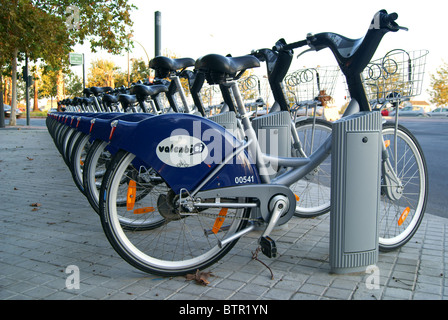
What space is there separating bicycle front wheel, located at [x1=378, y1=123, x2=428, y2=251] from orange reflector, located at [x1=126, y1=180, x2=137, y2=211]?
73.6 inches

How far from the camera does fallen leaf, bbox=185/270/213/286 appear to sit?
2.84 meters

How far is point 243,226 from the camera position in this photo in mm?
3086

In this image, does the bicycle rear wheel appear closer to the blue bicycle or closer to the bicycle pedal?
the blue bicycle

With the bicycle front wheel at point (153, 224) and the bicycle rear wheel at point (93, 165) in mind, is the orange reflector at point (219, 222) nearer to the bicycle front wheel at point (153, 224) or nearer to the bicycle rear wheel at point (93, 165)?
the bicycle front wheel at point (153, 224)

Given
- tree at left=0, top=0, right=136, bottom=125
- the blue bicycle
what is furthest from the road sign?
the blue bicycle

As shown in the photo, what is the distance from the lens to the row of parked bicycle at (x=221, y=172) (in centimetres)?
283

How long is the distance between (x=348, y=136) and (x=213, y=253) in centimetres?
119

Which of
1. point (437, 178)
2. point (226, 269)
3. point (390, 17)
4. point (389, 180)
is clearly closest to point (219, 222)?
point (226, 269)

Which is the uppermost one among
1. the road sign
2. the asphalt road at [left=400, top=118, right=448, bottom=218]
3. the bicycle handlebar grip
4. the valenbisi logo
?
the road sign

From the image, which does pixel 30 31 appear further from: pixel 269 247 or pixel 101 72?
pixel 101 72

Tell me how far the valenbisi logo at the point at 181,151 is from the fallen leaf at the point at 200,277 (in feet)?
2.38

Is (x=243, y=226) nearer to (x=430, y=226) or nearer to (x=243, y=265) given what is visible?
(x=243, y=265)

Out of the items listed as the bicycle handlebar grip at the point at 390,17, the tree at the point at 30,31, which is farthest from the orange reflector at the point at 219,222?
the tree at the point at 30,31
